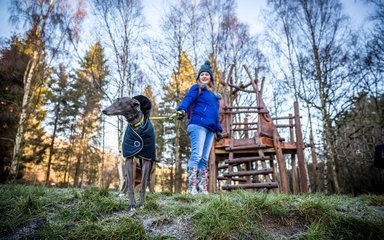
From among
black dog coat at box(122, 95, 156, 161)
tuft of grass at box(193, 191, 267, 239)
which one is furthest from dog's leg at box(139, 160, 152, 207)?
tuft of grass at box(193, 191, 267, 239)

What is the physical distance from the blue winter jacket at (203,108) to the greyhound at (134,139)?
1404 millimetres

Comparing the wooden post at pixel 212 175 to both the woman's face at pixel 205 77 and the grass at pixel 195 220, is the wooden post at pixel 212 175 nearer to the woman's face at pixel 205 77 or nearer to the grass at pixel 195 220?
the woman's face at pixel 205 77

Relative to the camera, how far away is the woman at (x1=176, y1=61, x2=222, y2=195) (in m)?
4.21

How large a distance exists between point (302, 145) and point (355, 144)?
189 inches

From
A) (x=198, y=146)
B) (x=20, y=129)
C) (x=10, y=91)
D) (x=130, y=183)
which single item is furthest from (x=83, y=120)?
(x=130, y=183)

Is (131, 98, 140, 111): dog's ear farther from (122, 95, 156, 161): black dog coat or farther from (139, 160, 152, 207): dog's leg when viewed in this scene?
(139, 160, 152, 207): dog's leg

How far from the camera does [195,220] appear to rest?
2227mm

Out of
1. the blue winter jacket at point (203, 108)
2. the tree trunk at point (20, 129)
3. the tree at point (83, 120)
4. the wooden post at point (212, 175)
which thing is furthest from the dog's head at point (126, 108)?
the tree at point (83, 120)

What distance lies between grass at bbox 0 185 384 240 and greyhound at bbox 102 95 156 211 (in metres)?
0.30

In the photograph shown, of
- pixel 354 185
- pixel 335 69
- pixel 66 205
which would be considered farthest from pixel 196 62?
pixel 66 205

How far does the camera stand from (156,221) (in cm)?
232

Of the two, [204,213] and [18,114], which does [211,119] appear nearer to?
[204,213]

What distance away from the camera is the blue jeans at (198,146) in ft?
13.8

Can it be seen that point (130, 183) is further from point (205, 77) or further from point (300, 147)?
point (300, 147)
